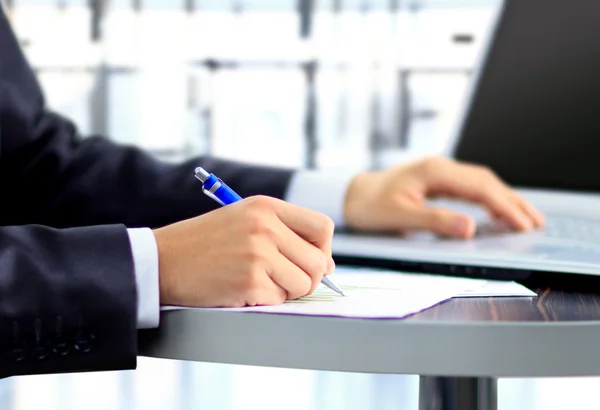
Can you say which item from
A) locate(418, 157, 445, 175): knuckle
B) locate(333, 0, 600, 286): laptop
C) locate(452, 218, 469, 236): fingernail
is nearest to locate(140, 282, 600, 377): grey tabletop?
locate(452, 218, 469, 236): fingernail

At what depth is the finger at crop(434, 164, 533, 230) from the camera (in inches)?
36.6

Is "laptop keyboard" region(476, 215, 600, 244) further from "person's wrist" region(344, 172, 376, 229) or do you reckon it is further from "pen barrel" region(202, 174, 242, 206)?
"pen barrel" region(202, 174, 242, 206)

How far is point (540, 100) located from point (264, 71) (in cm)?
508

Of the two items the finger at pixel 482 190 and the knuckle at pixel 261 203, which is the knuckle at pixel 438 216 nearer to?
the finger at pixel 482 190

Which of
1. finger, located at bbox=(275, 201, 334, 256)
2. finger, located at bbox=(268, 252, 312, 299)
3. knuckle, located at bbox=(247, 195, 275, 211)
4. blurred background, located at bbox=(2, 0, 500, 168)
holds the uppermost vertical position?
knuckle, located at bbox=(247, 195, 275, 211)

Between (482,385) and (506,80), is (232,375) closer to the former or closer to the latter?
(506,80)

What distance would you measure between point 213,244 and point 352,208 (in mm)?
422

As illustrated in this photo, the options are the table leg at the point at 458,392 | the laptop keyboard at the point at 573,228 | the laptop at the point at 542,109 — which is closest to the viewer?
the table leg at the point at 458,392

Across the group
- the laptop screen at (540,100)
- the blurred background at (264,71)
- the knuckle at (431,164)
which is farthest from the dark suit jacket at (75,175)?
the blurred background at (264,71)

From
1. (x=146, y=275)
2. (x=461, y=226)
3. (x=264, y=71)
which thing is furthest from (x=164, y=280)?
(x=264, y=71)

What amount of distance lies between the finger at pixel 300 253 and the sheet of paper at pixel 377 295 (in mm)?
19

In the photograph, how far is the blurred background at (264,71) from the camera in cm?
619

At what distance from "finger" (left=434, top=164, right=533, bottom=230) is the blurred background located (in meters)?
5.21

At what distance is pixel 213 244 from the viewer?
1.78 ft
